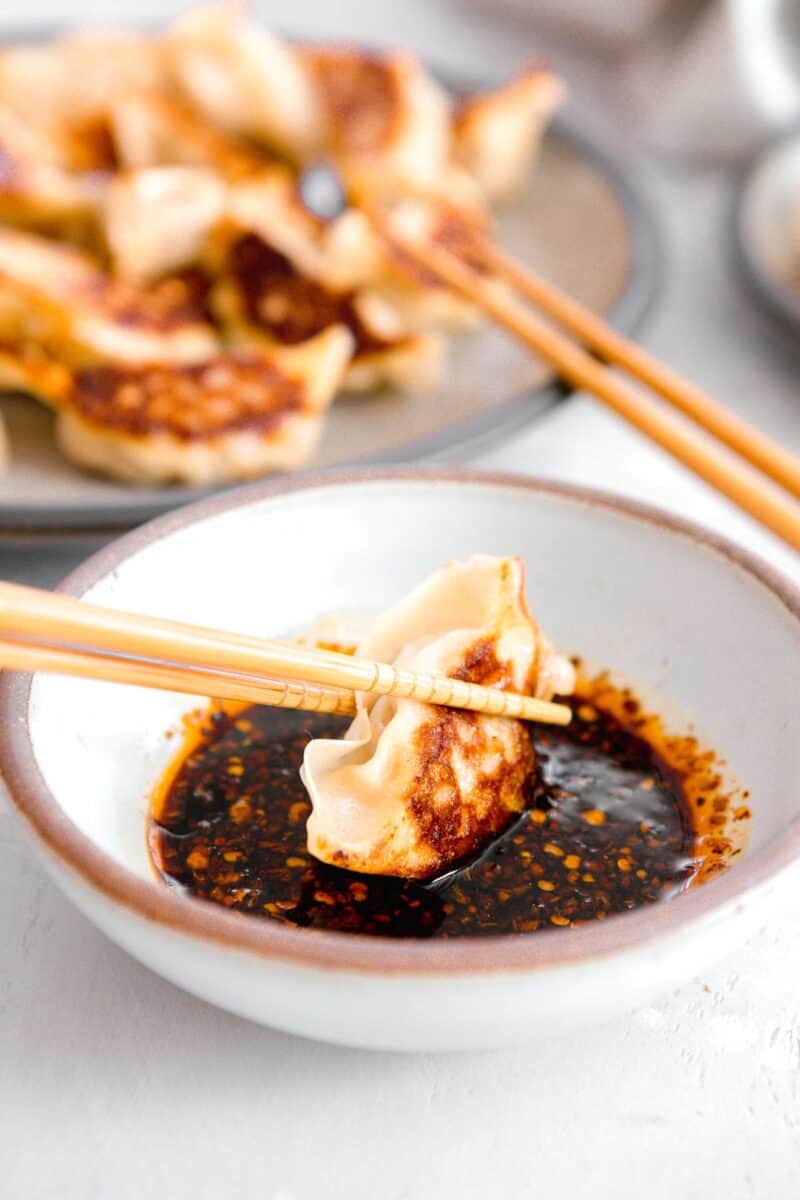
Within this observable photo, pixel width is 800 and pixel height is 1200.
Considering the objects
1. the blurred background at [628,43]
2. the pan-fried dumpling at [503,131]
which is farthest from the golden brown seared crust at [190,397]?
the blurred background at [628,43]

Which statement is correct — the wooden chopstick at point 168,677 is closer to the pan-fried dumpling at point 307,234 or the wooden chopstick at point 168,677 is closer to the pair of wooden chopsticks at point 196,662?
the pair of wooden chopsticks at point 196,662

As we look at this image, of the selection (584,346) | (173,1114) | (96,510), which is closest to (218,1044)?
(173,1114)

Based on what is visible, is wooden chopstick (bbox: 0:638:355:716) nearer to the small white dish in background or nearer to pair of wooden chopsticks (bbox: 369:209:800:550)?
pair of wooden chopsticks (bbox: 369:209:800:550)

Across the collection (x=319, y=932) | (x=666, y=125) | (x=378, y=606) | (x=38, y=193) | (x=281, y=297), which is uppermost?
(x=666, y=125)

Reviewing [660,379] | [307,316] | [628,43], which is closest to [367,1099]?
[660,379]

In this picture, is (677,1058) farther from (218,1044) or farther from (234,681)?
(234,681)

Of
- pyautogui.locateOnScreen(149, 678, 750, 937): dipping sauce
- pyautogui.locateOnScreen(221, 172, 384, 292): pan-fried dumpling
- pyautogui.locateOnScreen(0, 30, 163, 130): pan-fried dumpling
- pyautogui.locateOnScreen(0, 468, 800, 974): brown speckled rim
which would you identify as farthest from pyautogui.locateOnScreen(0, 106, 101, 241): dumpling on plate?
pyautogui.locateOnScreen(0, 468, 800, 974): brown speckled rim

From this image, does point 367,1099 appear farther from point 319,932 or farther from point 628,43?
point 628,43
